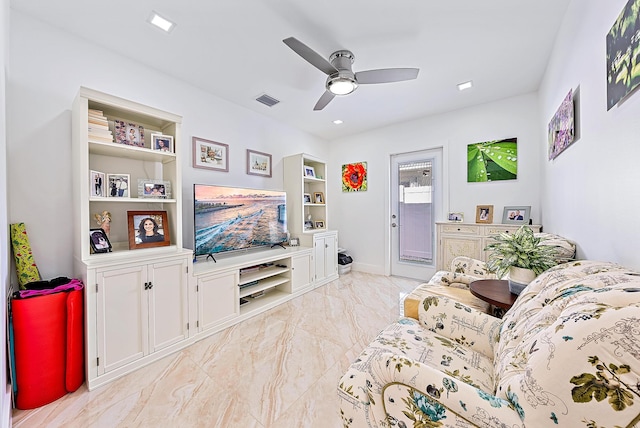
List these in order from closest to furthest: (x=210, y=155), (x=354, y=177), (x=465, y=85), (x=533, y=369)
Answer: (x=533, y=369)
(x=465, y=85)
(x=210, y=155)
(x=354, y=177)

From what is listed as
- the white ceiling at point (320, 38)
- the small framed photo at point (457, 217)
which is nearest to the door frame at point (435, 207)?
the small framed photo at point (457, 217)

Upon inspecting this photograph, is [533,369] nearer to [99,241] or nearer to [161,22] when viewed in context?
[99,241]

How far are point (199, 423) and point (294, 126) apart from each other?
12.5ft

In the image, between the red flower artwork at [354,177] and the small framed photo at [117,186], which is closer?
the small framed photo at [117,186]

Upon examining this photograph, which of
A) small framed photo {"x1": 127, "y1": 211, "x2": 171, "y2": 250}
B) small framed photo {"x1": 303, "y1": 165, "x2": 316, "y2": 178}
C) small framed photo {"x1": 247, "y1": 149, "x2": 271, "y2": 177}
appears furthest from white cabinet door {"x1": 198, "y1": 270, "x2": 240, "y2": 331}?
small framed photo {"x1": 303, "y1": 165, "x2": 316, "y2": 178}

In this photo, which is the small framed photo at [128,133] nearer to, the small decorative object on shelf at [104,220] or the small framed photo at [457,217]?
the small decorative object on shelf at [104,220]

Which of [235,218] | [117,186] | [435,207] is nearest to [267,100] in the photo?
[235,218]

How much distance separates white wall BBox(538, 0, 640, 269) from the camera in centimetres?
107

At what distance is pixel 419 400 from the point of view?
0.82m

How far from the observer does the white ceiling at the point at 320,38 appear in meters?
1.77

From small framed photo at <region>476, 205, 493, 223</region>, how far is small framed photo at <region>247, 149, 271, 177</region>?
300cm

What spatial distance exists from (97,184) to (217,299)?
4.48ft

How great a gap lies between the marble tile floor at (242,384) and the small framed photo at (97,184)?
1.34 m

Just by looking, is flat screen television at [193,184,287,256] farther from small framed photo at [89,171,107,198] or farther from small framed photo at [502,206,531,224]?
small framed photo at [502,206,531,224]
